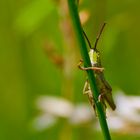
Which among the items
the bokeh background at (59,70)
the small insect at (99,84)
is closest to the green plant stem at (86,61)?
the small insect at (99,84)

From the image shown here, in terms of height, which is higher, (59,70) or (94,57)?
(59,70)

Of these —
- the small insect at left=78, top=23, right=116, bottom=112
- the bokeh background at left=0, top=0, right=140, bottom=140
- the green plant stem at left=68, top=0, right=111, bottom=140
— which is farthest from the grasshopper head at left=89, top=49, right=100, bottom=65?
the bokeh background at left=0, top=0, right=140, bottom=140

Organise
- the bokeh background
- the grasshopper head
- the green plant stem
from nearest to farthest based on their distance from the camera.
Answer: the green plant stem, the grasshopper head, the bokeh background

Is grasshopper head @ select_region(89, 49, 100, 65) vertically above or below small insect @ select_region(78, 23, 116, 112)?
above

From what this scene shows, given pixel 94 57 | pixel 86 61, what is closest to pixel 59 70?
pixel 94 57

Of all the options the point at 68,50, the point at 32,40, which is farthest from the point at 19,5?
the point at 68,50

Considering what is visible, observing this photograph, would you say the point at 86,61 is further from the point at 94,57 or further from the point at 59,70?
the point at 59,70

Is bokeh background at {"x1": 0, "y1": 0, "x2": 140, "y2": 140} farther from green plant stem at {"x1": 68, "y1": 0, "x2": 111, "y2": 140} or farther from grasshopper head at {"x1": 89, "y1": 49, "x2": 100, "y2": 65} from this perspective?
green plant stem at {"x1": 68, "y1": 0, "x2": 111, "y2": 140}

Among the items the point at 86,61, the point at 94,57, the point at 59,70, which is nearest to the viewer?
the point at 86,61

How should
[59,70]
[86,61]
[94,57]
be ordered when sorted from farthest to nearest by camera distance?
[59,70] → [94,57] → [86,61]
